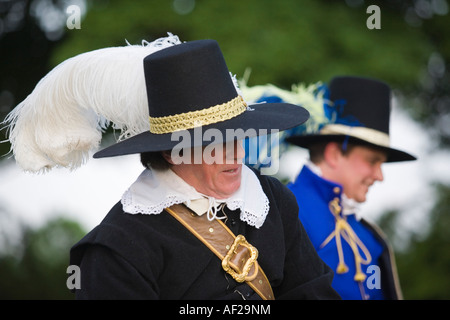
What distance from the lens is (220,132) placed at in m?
2.54

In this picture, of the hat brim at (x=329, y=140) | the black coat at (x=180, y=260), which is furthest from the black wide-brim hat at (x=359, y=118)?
the black coat at (x=180, y=260)

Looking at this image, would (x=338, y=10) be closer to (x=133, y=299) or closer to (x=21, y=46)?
(x=21, y=46)

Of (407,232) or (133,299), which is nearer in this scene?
(133,299)

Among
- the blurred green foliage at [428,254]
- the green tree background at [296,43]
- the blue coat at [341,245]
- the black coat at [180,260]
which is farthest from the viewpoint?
the blurred green foliage at [428,254]

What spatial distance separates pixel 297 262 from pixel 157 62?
1.12 m

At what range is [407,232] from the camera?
7.48 metres

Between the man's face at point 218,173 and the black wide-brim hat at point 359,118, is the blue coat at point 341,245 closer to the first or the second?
the black wide-brim hat at point 359,118

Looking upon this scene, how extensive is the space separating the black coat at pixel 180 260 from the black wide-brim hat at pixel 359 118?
4.92ft

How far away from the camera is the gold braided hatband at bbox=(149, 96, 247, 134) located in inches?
101

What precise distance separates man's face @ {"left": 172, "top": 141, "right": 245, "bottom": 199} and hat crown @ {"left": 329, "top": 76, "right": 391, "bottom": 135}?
1944 millimetres

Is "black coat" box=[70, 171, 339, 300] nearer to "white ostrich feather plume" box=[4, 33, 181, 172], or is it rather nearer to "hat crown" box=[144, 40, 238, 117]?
"white ostrich feather plume" box=[4, 33, 181, 172]

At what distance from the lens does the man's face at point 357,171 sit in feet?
14.3

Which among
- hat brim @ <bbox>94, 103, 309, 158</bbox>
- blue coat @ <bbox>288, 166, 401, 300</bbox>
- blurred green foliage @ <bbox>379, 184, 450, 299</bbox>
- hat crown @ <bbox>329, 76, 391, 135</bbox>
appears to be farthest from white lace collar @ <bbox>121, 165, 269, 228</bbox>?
blurred green foliage @ <bbox>379, 184, 450, 299</bbox>
